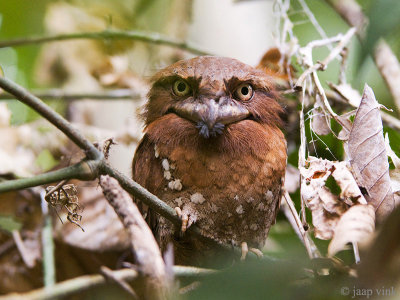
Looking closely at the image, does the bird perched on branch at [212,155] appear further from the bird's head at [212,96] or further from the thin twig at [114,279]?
the thin twig at [114,279]

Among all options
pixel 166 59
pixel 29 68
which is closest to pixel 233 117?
pixel 166 59

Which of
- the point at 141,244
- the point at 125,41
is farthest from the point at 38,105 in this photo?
the point at 125,41

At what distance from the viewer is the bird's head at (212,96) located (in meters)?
1.62

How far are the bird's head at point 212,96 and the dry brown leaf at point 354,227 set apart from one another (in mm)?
575

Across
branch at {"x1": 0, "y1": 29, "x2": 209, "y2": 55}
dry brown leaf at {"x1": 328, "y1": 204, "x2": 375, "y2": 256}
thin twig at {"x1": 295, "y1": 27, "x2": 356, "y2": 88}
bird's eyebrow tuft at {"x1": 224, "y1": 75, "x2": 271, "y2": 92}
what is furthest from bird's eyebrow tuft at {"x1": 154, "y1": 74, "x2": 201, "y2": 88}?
branch at {"x1": 0, "y1": 29, "x2": 209, "y2": 55}

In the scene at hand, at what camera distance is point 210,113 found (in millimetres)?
1575

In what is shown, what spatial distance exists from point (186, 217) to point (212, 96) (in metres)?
0.43

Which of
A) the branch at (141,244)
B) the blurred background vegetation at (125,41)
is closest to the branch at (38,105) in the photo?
the branch at (141,244)

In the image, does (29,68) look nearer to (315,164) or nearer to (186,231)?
(186,231)

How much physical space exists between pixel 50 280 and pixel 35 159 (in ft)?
3.58

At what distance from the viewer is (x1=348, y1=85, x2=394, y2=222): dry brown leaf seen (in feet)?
4.40

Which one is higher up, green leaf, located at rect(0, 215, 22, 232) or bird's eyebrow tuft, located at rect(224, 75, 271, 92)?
bird's eyebrow tuft, located at rect(224, 75, 271, 92)

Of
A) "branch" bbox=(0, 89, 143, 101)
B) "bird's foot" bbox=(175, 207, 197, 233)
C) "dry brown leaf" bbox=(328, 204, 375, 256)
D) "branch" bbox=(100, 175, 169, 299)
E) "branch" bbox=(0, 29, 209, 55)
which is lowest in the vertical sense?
"bird's foot" bbox=(175, 207, 197, 233)

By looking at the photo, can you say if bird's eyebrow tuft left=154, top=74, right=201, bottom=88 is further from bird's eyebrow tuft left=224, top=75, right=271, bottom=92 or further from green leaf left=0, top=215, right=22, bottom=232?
green leaf left=0, top=215, right=22, bottom=232
